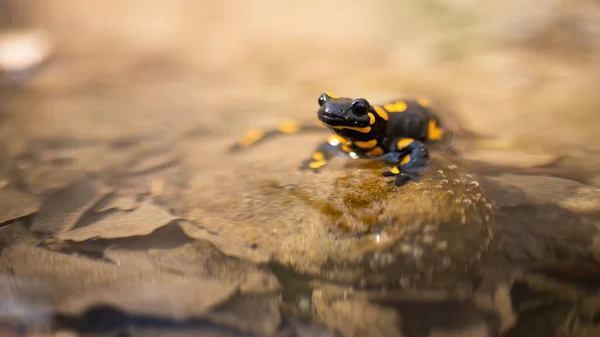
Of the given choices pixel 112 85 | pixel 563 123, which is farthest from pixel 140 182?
pixel 563 123

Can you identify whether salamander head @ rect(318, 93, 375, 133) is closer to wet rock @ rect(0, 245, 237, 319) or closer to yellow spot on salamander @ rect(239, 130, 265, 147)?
yellow spot on salamander @ rect(239, 130, 265, 147)

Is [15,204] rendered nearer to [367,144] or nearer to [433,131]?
[367,144]

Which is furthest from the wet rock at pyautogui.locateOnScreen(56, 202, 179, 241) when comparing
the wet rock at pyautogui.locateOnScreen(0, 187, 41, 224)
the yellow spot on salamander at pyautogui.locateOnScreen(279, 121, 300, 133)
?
the yellow spot on salamander at pyautogui.locateOnScreen(279, 121, 300, 133)

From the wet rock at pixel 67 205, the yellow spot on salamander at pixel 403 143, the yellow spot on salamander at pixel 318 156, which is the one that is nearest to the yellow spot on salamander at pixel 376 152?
the yellow spot on salamander at pixel 403 143

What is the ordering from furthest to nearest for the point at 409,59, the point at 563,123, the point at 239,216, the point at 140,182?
the point at 409,59 < the point at 563,123 < the point at 140,182 < the point at 239,216

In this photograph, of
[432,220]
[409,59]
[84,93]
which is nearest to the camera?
[432,220]

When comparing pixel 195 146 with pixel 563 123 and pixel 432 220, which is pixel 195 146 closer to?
pixel 432 220
